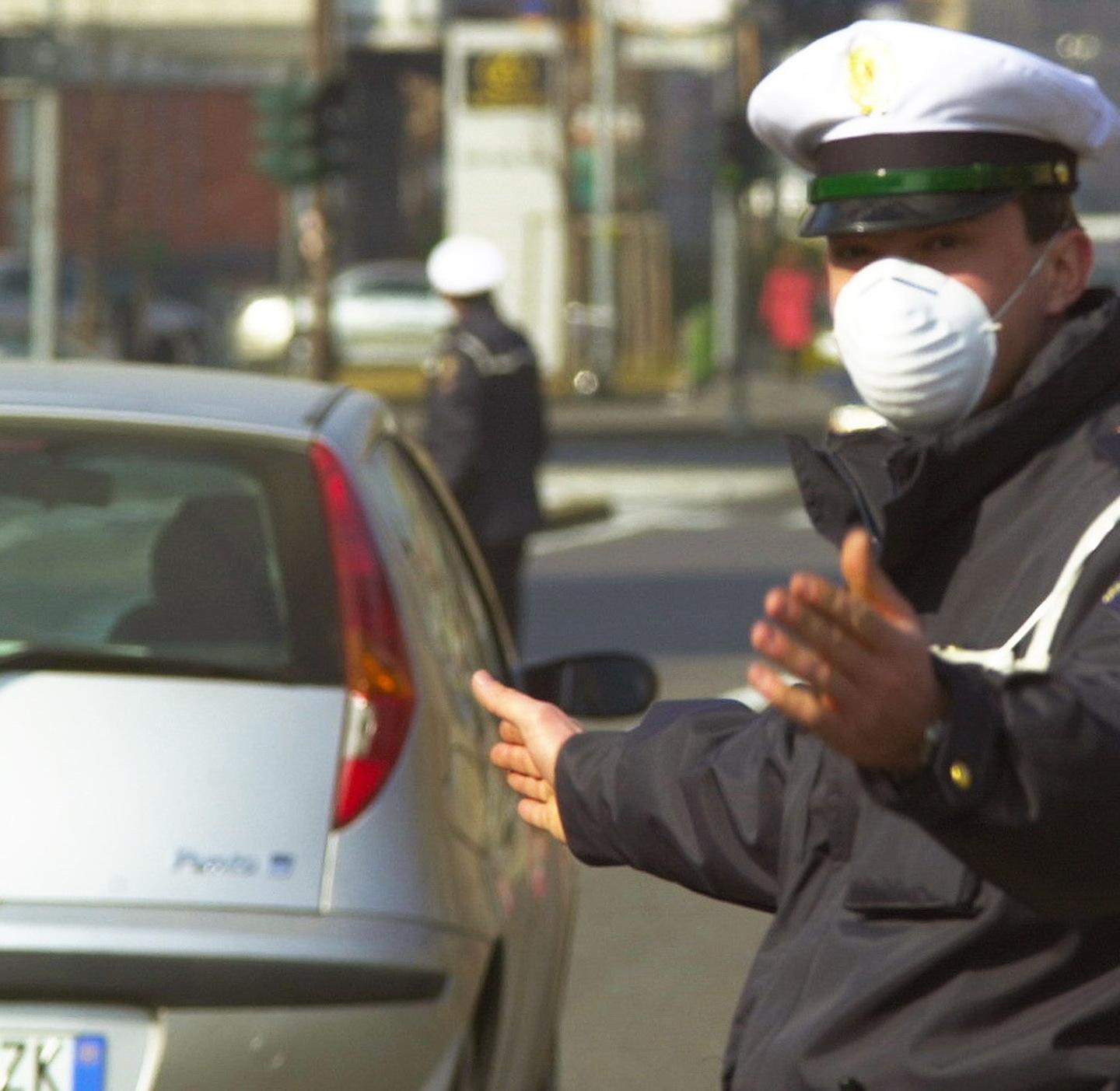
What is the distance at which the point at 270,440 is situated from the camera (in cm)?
395

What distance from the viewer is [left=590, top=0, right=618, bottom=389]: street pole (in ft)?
124

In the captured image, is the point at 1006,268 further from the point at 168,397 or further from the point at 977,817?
the point at 168,397

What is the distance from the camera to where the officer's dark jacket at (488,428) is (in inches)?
416

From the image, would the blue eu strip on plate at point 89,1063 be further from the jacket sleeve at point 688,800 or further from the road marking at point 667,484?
the road marking at point 667,484

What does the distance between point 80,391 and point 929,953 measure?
2.26 metres

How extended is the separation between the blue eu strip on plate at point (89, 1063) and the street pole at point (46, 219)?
525 inches

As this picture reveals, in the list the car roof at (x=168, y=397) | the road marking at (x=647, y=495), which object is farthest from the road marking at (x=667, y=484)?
the car roof at (x=168, y=397)

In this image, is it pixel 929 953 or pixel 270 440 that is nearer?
pixel 929 953

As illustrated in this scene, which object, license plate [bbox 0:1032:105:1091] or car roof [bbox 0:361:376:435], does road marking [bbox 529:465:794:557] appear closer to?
car roof [bbox 0:361:376:435]

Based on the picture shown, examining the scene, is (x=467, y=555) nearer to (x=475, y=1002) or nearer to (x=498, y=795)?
(x=498, y=795)

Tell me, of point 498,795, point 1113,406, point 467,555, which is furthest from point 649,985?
point 1113,406

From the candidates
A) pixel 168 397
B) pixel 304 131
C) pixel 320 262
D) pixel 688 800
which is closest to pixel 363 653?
pixel 168 397

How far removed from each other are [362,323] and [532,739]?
126ft

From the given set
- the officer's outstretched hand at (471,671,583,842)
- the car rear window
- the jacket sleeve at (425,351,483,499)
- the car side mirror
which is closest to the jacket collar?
the officer's outstretched hand at (471,671,583,842)
